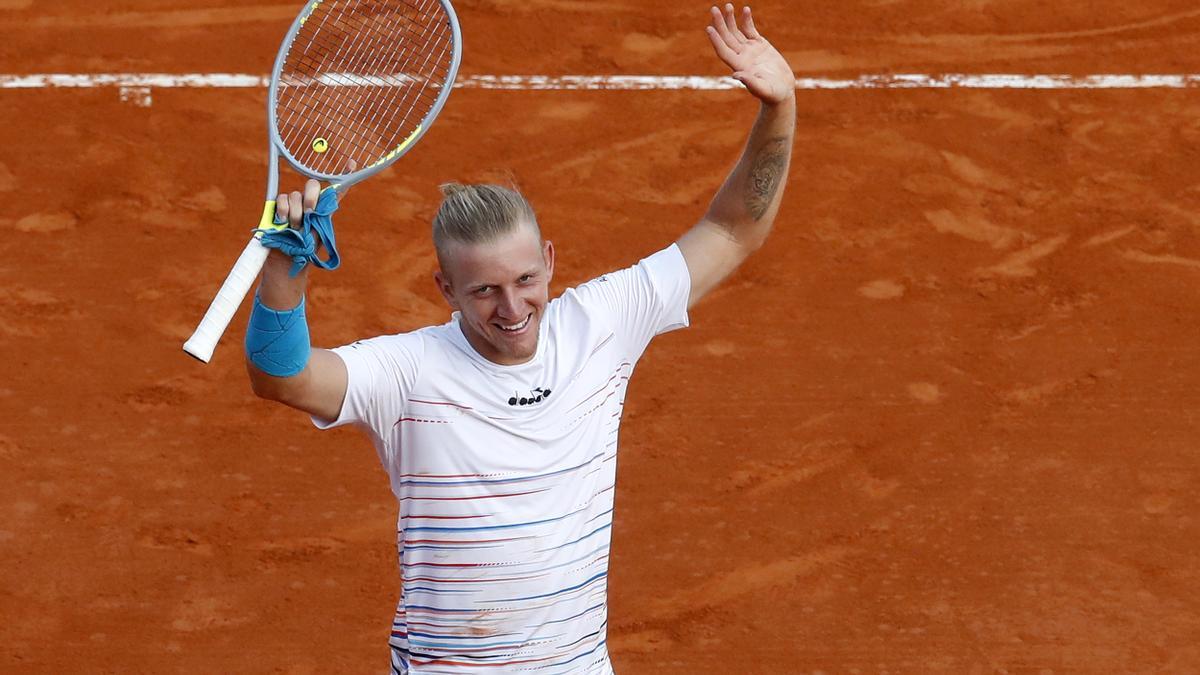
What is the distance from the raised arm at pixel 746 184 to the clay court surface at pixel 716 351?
9.45 feet

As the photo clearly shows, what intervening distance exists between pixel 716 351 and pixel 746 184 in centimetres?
364

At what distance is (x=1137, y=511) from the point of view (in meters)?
7.38

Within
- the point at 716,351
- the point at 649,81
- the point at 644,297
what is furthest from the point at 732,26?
the point at 649,81

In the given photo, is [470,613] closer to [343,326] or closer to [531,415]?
[531,415]

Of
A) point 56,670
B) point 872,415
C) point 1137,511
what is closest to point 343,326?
point 56,670

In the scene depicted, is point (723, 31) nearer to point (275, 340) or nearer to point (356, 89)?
point (275, 340)

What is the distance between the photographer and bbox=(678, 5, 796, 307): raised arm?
14.6 ft

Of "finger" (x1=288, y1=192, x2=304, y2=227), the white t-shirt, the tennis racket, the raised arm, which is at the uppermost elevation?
the tennis racket

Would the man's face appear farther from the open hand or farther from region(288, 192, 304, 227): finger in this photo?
the open hand

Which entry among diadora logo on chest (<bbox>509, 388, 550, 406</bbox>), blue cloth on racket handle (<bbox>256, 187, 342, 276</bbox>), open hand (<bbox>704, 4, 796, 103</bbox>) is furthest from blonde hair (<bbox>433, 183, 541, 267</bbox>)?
open hand (<bbox>704, 4, 796, 103</bbox>)

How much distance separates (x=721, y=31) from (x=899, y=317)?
400cm

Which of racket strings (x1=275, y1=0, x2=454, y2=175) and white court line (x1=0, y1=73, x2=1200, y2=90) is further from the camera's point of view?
white court line (x1=0, y1=73, x2=1200, y2=90)

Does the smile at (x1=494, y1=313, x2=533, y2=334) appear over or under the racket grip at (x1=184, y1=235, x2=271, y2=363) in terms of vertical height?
under

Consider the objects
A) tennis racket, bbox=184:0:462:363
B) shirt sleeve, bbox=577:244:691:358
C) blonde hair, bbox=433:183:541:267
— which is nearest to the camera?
blonde hair, bbox=433:183:541:267
